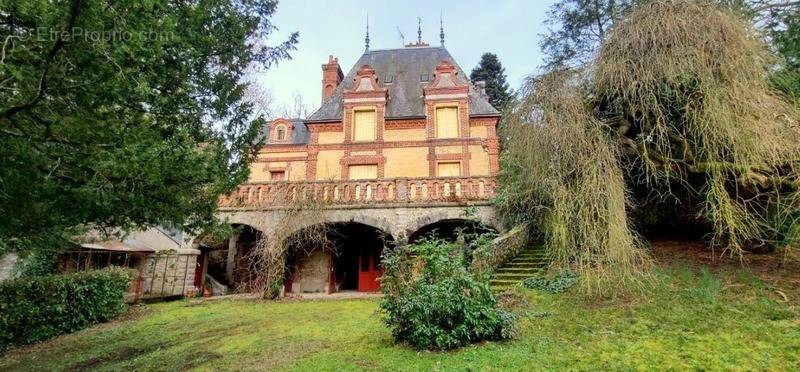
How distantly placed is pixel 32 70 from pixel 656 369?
592cm

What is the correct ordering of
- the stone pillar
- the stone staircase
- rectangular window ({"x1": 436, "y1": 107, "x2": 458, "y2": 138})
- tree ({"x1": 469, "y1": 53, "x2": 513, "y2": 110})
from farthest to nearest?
tree ({"x1": 469, "y1": 53, "x2": 513, "y2": 110}) < the stone pillar < rectangular window ({"x1": 436, "y1": 107, "x2": 458, "y2": 138}) < the stone staircase

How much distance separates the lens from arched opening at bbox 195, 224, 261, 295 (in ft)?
49.1

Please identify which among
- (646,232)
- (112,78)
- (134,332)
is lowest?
(134,332)

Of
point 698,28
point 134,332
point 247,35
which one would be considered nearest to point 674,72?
point 698,28

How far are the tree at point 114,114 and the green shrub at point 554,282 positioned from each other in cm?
547

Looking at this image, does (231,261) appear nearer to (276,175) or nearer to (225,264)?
(225,264)

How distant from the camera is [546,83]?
20.4 ft

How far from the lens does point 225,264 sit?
57.0ft

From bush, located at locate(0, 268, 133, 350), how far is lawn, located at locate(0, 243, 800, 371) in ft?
1.43

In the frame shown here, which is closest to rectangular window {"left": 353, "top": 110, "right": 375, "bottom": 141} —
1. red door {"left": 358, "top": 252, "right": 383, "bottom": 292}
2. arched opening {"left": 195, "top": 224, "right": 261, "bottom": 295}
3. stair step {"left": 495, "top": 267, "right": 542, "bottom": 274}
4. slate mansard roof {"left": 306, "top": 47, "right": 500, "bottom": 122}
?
slate mansard roof {"left": 306, "top": 47, "right": 500, "bottom": 122}

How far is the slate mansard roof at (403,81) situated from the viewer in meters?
16.5

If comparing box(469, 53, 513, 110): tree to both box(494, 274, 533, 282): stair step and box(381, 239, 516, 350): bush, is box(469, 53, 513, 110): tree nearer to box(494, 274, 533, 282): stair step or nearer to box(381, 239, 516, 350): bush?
box(494, 274, 533, 282): stair step

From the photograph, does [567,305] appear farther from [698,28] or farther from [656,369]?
[698,28]

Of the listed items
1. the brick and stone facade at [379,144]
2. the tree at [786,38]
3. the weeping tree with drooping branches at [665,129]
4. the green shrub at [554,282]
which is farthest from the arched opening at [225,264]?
the tree at [786,38]
